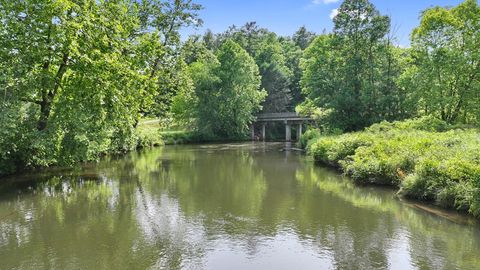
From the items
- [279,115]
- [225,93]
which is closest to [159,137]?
[225,93]

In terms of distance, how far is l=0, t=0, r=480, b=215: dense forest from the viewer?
1677cm

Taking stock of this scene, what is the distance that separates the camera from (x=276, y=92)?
224ft

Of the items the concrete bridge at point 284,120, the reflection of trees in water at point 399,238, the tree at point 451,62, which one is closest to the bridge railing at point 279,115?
the concrete bridge at point 284,120

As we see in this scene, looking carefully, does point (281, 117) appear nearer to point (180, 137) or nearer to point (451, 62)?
point (180, 137)

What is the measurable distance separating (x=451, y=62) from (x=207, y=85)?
104ft

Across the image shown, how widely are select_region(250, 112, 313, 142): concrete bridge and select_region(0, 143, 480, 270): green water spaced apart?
3852cm

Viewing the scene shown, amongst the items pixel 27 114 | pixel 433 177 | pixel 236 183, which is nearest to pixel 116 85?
pixel 27 114

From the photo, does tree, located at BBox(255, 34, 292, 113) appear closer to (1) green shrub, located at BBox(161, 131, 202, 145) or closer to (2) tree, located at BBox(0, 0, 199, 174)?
(1) green shrub, located at BBox(161, 131, 202, 145)

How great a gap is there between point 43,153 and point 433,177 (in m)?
17.5

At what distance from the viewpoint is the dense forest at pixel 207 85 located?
16766 mm

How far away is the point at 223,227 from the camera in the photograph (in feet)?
38.3

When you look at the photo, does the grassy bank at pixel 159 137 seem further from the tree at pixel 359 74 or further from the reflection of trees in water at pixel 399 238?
the reflection of trees in water at pixel 399 238

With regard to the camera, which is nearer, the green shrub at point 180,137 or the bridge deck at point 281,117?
the green shrub at point 180,137

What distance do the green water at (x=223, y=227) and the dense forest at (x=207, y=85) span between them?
1810 mm
